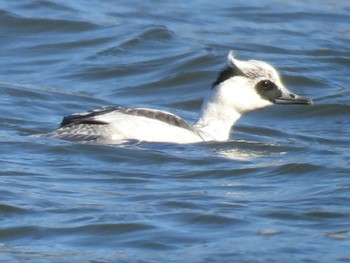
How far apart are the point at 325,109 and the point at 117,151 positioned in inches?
176

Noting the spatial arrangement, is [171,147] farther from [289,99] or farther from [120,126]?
[289,99]

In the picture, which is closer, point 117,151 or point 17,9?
point 117,151

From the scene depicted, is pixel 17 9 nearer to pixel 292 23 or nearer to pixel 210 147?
pixel 292 23

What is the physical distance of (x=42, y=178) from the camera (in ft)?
41.8

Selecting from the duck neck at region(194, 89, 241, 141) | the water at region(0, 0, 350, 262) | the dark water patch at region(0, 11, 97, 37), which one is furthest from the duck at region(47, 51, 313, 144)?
the dark water patch at region(0, 11, 97, 37)

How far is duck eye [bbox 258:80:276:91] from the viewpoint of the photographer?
50.2 ft

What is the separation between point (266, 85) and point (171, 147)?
157cm

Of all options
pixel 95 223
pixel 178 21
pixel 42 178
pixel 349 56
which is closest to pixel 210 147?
pixel 42 178

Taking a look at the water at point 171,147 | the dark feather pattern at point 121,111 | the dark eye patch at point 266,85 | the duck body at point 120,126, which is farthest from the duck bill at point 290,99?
the duck body at point 120,126

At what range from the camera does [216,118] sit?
15297 mm

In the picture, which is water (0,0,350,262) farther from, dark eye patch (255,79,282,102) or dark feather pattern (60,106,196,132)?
dark eye patch (255,79,282,102)

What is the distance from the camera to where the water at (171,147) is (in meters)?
10.7

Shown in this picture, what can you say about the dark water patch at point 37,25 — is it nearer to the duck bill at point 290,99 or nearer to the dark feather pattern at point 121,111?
the duck bill at point 290,99

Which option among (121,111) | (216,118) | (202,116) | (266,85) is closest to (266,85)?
(266,85)
